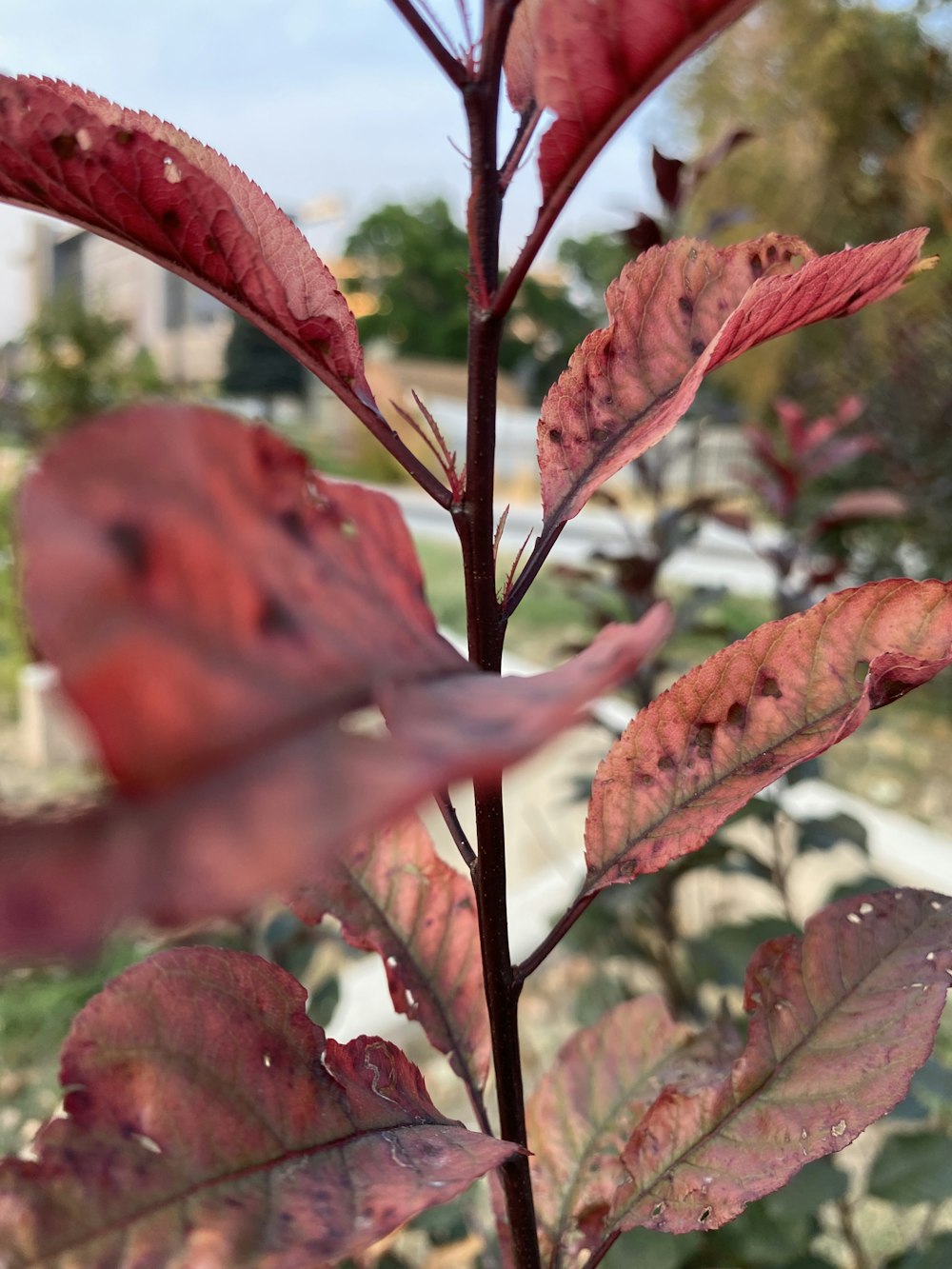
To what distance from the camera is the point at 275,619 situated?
15 cm

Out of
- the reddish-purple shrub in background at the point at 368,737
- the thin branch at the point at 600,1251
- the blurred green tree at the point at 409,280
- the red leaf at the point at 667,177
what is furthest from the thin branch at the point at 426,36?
the blurred green tree at the point at 409,280

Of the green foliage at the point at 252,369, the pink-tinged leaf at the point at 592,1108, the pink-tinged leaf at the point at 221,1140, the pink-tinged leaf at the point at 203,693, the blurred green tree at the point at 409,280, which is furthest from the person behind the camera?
the blurred green tree at the point at 409,280

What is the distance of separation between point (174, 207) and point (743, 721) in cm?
26

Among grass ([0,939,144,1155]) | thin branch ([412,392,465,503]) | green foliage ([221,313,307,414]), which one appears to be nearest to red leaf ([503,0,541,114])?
thin branch ([412,392,465,503])

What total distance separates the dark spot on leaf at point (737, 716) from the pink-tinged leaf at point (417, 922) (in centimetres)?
16

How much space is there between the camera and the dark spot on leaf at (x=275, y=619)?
0.48 ft

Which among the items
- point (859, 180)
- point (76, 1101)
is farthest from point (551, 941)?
point (859, 180)

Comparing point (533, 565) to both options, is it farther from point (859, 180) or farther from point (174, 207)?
point (859, 180)

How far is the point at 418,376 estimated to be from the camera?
37.8 ft

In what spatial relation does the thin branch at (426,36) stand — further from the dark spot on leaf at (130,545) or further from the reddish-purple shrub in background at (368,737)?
the dark spot on leaf at (130,545)

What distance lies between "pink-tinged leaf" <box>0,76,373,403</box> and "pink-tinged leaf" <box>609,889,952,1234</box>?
299 millimetres

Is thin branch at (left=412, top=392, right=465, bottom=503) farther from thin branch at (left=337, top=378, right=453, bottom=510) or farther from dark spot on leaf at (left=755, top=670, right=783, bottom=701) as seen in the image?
dark spot on leaf at (left=755, top=670, right=783, bottom=701)

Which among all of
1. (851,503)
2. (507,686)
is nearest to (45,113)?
(507,686)

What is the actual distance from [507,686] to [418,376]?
11820mm
